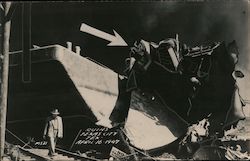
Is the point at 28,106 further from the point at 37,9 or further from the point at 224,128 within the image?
the point at 224,128

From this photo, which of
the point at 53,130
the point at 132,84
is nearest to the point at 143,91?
the point at 132,84

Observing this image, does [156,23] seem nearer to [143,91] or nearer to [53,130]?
[143,91]
